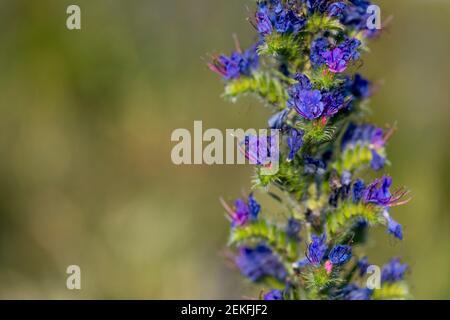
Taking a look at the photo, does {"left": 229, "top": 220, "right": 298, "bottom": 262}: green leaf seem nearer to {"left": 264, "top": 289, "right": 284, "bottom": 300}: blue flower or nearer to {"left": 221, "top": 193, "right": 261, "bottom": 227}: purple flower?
Answer: {"left": 221, "top": 193, "right": 261, "bottom": 227}: purple flower

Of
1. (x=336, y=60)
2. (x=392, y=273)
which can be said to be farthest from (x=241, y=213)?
(x=336, y=60)

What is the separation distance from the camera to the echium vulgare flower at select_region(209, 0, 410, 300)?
120 inches

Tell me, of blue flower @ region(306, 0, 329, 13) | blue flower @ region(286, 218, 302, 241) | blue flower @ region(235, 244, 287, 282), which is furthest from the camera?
blue flower @ region(235, 244, 287, 282)

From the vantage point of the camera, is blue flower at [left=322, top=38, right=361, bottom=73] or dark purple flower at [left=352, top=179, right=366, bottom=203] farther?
dark purple flower at [left=352, top=179, right=366, bottom=203]

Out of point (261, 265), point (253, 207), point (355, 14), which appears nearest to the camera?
point (355, 14)

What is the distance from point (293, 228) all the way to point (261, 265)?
1.01 feet

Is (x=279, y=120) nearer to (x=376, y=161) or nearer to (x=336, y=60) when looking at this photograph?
(x=336, y=60)

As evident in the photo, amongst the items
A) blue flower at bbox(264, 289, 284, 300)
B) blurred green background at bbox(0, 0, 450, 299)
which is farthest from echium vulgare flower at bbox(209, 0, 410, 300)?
blurred green background at bbox(0, 0, 450, 299)

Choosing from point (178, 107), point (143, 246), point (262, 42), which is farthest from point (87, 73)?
point (262, 42)

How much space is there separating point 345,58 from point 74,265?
11.7 ft

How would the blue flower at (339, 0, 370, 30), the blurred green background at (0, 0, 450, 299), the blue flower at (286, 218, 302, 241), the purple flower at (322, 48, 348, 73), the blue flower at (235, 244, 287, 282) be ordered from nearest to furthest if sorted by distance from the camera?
1. the purple flower at (322, 48, 348, 73)
2. the blue flower at (339, 0, 370, 30)
3. the blue flower at (286, 218, 302, 241)
4. the blue flower at (235, 244, 287, 282)
5. the blurred green background at (0, 0, 450, 299)

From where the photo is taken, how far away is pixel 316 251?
10.0 feet

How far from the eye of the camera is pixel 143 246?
5.84m
